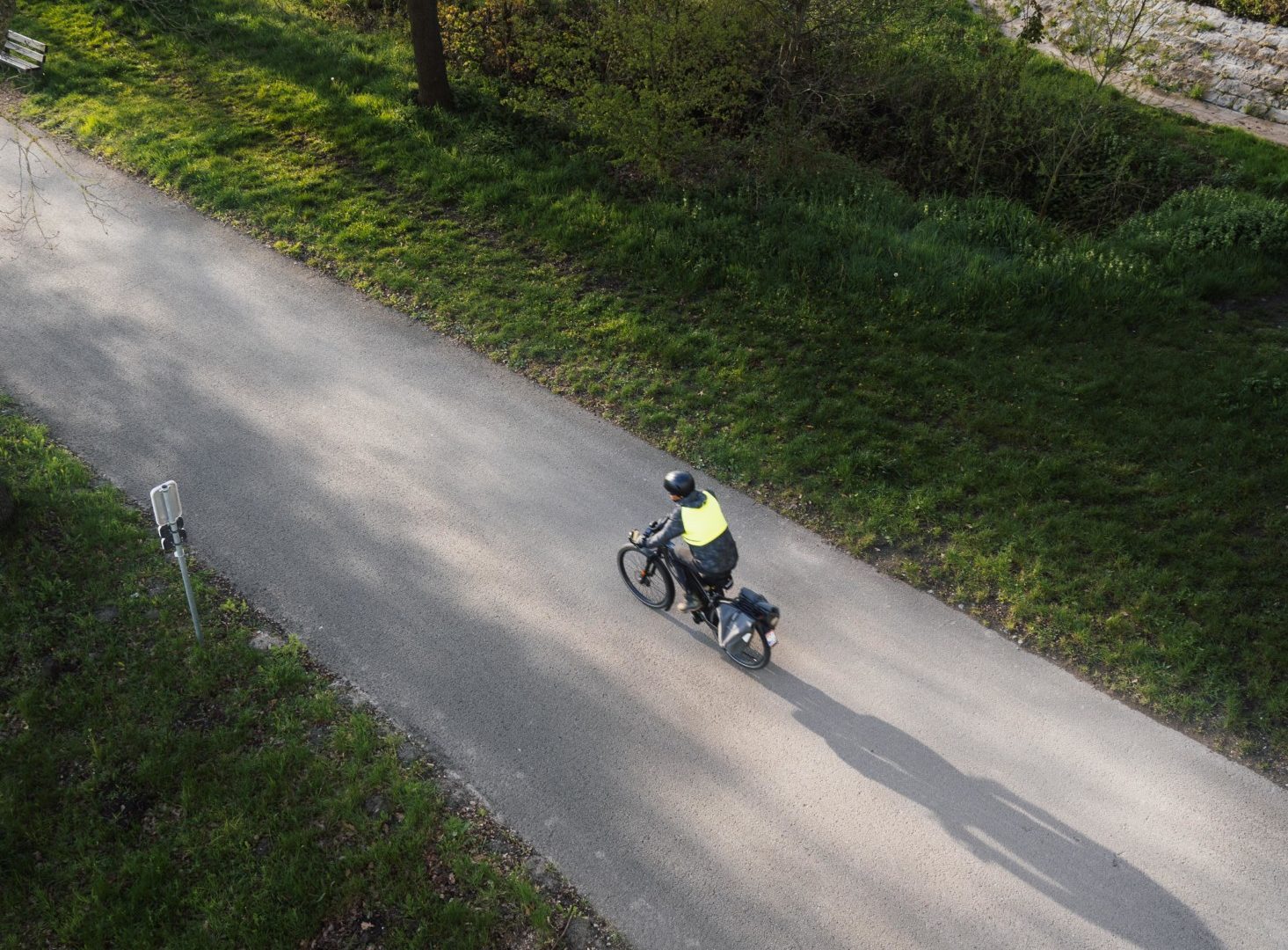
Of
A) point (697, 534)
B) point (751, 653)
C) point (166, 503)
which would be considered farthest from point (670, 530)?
point (166, 503)

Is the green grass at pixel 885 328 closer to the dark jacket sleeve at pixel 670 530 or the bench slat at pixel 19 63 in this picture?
the bench slat at pixel 19 63

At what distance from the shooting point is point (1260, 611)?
779 centimetres

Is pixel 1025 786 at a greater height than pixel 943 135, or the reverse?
pixel 943 135

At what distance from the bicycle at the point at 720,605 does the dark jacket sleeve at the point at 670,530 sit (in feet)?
0.29

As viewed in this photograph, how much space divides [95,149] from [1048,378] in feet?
→ 49.2

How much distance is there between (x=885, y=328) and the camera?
35.8 feet

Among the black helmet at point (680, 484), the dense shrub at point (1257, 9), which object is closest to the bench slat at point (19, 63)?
the black helmet at point (680, 484)

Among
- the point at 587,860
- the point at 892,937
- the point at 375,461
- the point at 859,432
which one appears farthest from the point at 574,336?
the point at 892,937

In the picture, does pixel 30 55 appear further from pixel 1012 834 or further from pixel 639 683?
pixel 1012 834

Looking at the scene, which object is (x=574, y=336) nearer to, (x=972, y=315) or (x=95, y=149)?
(x=972, y=315)

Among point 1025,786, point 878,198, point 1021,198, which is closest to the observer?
point 1025,786

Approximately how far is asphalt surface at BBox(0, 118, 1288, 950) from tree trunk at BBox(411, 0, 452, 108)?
588 centimetres

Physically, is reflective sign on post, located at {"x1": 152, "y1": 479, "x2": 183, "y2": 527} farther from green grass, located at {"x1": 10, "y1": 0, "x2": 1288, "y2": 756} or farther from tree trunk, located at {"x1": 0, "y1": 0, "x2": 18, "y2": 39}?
tree trunk, located at {"x1": 0, "y1": 0, "x2": 18, "y2": 39}

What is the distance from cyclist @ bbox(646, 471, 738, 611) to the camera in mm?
6824
